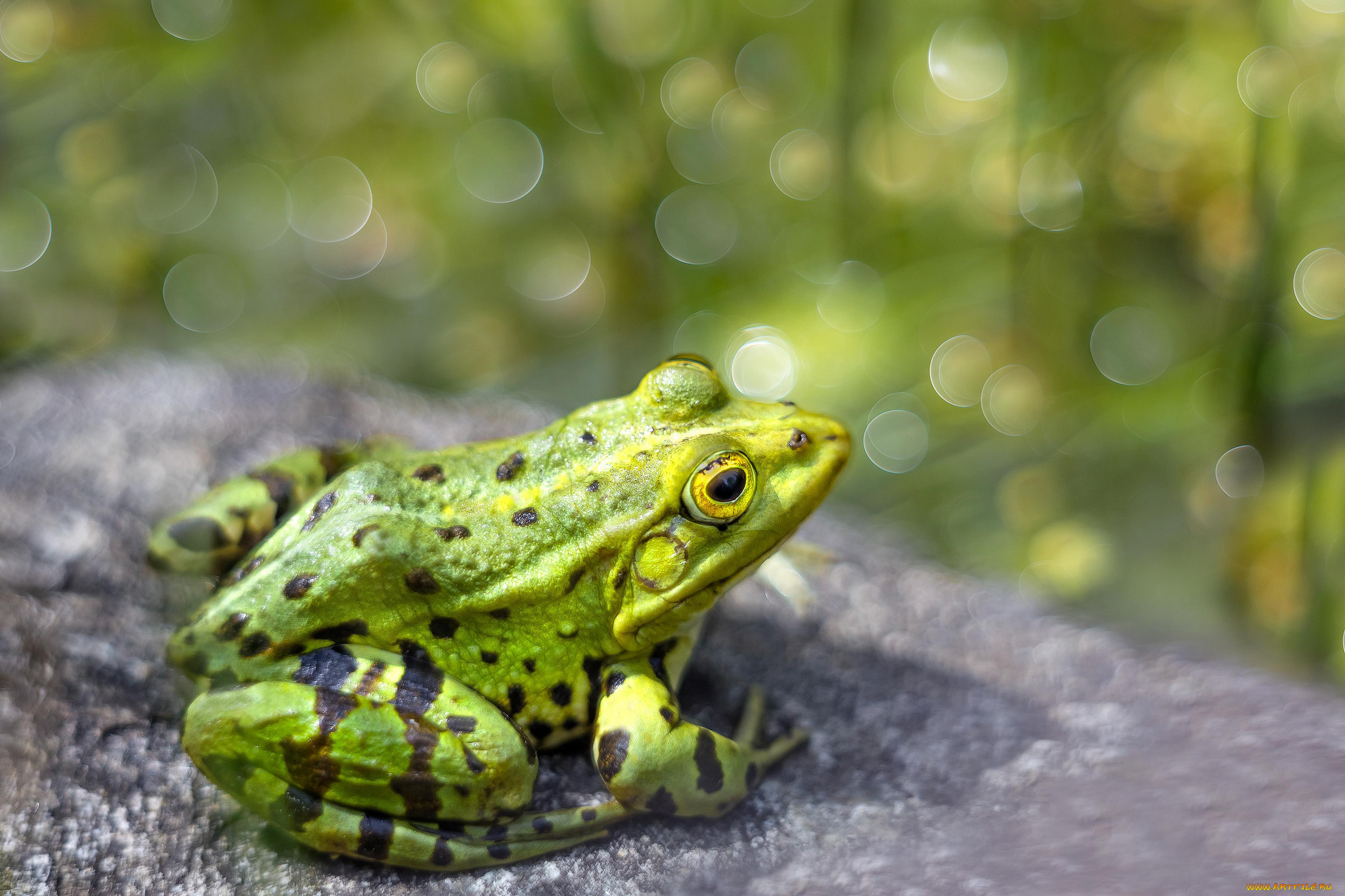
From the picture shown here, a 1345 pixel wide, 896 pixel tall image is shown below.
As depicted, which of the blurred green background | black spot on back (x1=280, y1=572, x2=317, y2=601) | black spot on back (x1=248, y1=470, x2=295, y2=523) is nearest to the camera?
black spot on back (x1=280, y1=572, x2=317, y2=601)

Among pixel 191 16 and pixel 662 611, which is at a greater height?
pixel 191 16

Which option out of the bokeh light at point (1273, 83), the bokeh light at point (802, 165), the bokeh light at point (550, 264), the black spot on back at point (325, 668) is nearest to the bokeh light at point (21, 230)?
the bokeh light at point (550, 264)

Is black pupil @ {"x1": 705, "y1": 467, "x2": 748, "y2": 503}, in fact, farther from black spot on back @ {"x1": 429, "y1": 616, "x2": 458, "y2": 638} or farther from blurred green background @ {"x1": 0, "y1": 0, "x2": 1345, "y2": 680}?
blurred green background @ {"x1": 0, "y1": 0, "x2": 1345, "y2": 680}

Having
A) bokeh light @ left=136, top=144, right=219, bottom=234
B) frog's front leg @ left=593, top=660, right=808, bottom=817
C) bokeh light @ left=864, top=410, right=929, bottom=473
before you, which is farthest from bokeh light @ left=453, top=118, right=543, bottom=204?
frog's front leg @ left=593, top=660, right=808, bottom=817

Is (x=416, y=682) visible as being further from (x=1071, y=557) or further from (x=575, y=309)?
(x=575, y=309)

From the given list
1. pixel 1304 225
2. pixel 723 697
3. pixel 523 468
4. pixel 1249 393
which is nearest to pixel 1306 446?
pixel 1249 393

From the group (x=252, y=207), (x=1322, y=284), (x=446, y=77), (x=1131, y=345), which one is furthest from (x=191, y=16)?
(x=1322, y=284)
